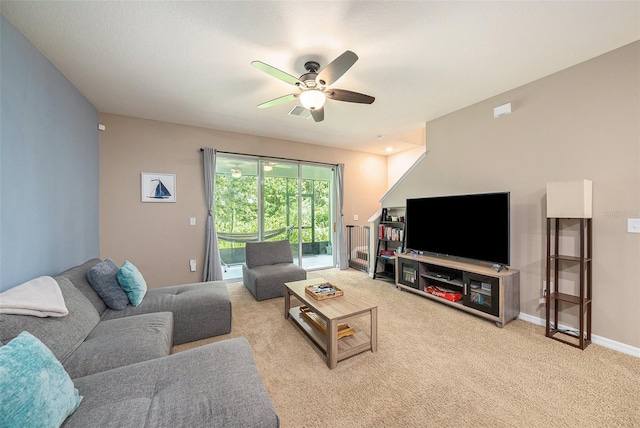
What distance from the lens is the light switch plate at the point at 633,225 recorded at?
2117 mm

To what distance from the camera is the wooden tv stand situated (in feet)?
8.66

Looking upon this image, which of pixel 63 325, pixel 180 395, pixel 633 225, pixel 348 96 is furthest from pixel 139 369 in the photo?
pixel 633 225

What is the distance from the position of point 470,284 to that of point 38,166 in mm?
4453

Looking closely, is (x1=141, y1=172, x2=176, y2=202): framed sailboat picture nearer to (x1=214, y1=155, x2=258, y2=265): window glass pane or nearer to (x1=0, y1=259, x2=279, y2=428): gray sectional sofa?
(x1=214, y1=155, x2=258, y2=265): window glass pane

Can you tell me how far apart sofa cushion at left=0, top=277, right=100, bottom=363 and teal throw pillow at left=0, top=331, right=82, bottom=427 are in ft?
1.05

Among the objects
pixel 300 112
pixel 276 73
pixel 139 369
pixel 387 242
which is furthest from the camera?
pixel 387 242

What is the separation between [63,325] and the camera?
1.51m

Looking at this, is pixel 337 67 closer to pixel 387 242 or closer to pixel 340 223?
pixel 387 242

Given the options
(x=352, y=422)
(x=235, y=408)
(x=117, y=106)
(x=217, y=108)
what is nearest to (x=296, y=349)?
(x=352, y=422)

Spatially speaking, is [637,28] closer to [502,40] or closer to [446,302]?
[502,40]

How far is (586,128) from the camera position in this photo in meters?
2.37

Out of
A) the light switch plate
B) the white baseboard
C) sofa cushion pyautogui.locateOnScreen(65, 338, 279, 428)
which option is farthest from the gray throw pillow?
the light switch plate

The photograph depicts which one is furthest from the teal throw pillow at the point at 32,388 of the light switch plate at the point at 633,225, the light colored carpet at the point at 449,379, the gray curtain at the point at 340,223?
the gray curtain at the point at 340,223

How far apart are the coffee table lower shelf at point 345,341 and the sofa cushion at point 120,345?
1186 mm
